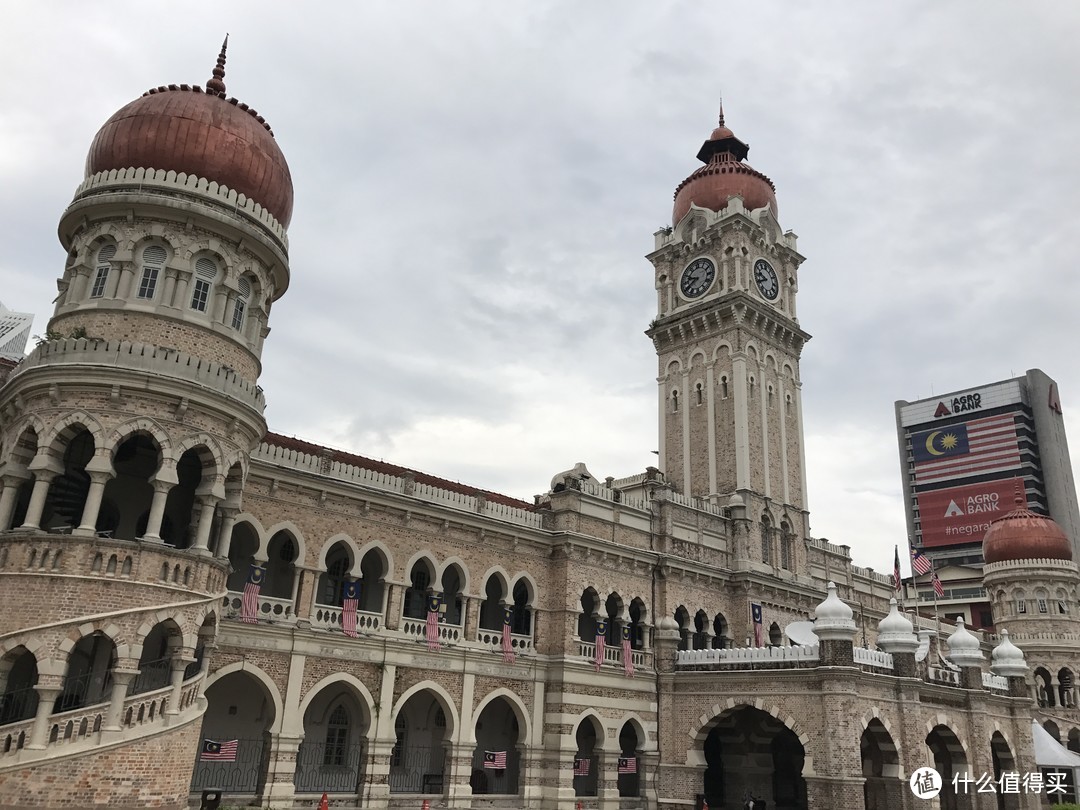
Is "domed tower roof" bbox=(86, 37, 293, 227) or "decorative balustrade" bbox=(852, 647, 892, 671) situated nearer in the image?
"domed tower roof" bbox=(86, 37, 293, 227)

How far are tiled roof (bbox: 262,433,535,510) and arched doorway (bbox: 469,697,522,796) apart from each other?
283 inches

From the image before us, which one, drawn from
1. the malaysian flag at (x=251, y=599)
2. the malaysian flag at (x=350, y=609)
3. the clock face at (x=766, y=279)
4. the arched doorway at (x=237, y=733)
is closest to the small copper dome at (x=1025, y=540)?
the clock face at (x=766, y=279)

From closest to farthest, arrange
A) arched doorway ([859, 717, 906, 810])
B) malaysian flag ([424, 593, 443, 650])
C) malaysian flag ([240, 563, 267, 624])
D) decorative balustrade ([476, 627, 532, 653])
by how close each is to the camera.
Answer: malaysian flag ([240, 563, 267, 624]) → malaysian flag ([424, 593, 443, 650]) → arched doorway ([859, 717, 906, 810]) → decorative balustrade ([476, 627, 532, 653])

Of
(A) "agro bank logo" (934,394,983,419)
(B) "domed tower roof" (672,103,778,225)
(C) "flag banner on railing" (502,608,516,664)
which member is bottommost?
(C) "flag banner on railing" (502,608,516,664)

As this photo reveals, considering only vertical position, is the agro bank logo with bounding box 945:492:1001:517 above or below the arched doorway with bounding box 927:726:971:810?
above

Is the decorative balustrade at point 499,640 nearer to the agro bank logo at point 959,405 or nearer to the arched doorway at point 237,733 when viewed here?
the arched doorway at point 237,733

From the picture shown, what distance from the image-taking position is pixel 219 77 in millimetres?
23266

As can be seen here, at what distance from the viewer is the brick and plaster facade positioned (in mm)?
18234

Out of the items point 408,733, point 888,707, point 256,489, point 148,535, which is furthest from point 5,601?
point 888,707

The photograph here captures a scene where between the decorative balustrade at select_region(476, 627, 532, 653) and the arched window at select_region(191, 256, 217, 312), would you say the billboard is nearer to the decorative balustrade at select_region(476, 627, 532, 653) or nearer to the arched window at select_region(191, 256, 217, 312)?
the decorative balustrade at select_region(476, 627, 532, 653)

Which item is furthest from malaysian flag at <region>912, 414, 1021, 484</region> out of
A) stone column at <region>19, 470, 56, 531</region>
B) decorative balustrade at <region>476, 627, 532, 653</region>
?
stone column at <region>19, 470, 56, 531</region>

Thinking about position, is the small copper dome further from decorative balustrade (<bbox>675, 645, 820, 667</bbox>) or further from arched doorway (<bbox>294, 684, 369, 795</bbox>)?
arched doorway (<bbox>294, 684, 369, 795</bbox>)

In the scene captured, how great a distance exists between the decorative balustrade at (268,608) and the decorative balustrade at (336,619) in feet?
2.41

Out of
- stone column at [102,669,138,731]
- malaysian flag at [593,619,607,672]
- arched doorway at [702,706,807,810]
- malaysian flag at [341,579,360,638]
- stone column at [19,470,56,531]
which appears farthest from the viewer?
arched doorway at [702,706,807,810]
